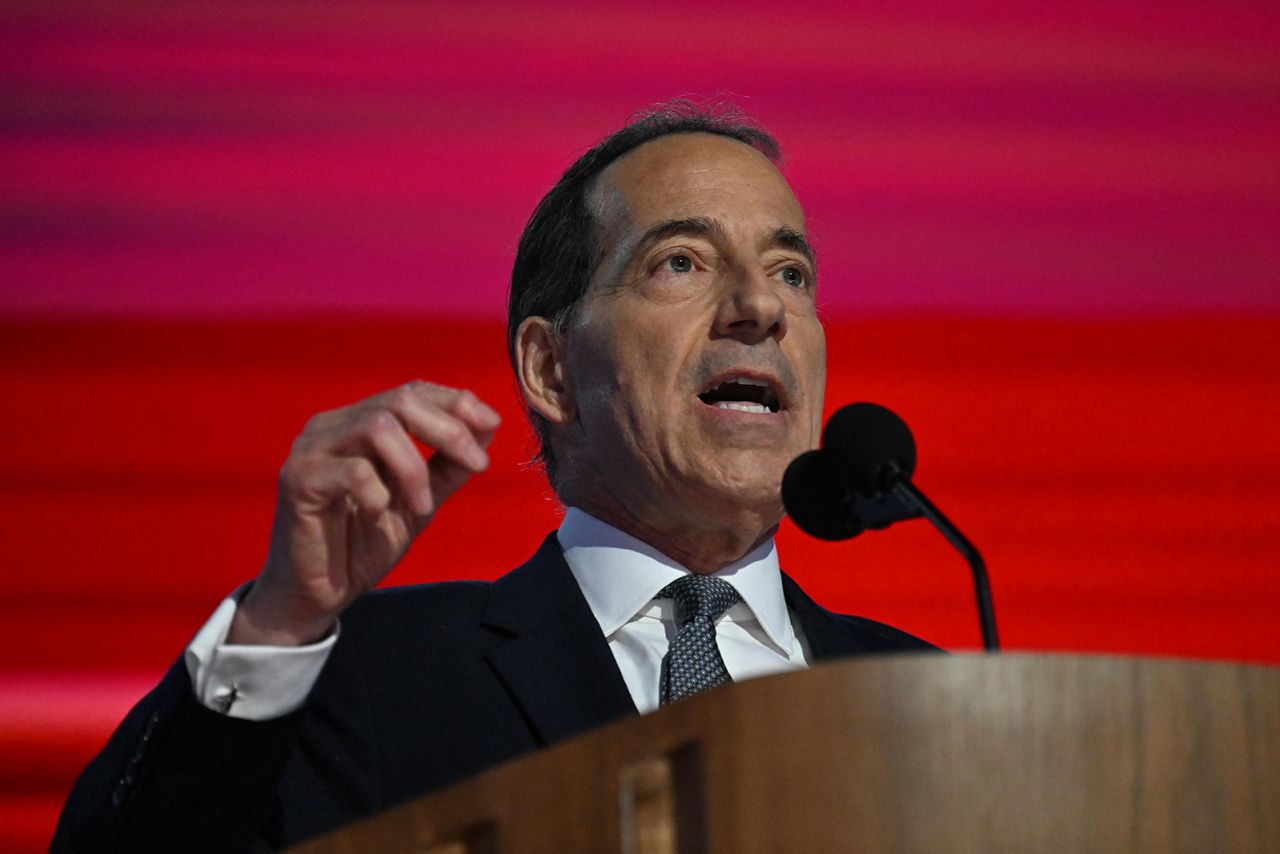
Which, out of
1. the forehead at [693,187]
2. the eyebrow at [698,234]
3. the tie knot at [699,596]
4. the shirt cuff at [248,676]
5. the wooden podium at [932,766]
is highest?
the forehead at [693,187]

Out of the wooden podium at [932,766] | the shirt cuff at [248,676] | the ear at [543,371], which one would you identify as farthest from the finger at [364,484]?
the ear at [543,371]

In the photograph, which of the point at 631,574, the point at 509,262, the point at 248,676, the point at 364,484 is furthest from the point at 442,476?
the point at 509,262

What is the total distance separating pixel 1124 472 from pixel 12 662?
157cm

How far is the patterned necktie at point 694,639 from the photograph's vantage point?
145cm

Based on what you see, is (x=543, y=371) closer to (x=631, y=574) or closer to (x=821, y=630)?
(x=631, y=574)

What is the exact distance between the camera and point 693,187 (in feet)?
5.70

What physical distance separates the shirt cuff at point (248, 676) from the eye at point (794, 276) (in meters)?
0.80

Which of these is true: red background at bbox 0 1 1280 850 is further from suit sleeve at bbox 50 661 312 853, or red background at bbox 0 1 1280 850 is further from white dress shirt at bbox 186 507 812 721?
suit sleeve at bbox 50 661 312 853

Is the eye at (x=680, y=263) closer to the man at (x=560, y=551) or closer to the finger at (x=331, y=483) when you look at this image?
the man at (x=560, y=551)

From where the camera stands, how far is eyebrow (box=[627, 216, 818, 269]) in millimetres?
1697

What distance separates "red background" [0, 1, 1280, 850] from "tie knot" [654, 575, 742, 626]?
652 millimetres

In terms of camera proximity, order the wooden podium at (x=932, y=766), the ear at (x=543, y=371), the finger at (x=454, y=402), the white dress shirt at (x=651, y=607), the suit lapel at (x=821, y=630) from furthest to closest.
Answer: the ear at (x=543, y=371)
the suit lapel at (x=821, y=630)
the white dress shirt at (x=651, y=607)
the finger at (x=454, y=402)
the wooden podium at (x=932, y=766)

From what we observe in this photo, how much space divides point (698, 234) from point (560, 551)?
0.37 m

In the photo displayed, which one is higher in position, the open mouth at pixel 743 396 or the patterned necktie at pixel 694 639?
the open mouth at pixel 743 396
